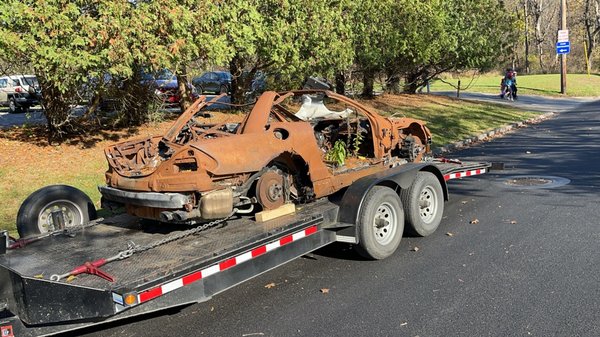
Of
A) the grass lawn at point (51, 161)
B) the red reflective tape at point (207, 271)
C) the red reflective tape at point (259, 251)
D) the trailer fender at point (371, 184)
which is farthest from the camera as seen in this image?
the grass lawn at point (51, 161)

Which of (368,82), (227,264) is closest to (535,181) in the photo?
(227,264)

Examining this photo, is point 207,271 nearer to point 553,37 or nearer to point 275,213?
point 275,213

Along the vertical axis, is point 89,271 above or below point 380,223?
above

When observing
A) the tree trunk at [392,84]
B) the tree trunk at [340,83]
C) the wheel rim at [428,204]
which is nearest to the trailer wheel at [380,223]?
the wheel rim at [428,204]

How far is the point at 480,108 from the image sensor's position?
77.0ft

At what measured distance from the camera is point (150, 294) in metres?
3.74

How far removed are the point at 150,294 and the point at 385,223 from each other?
2844 mm

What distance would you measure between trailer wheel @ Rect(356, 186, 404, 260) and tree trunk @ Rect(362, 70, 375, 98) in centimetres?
1579

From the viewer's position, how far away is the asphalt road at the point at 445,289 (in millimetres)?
4262

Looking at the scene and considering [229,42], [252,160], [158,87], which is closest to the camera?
[252,160]

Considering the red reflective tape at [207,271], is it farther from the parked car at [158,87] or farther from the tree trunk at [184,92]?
the tree trunk at [184,92]

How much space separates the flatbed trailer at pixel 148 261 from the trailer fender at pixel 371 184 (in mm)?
11

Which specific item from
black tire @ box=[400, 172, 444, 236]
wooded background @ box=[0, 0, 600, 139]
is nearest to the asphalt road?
black tire @ box=[400, 172, 444, 236]

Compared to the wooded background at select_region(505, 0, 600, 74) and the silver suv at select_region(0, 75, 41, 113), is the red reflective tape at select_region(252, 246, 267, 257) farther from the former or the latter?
the wooded background at select_region(505, 0, 600, 74)
